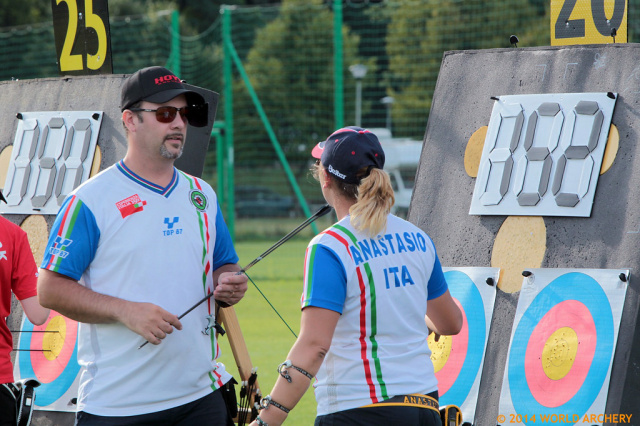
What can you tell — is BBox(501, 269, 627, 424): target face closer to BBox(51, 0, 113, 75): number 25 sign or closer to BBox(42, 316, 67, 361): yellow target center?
BBox(42, 316, 67, 361): yellow target center

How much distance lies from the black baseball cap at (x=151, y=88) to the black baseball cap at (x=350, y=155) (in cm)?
54

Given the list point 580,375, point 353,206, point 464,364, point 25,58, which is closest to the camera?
point 353,206

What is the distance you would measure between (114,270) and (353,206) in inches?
30.3

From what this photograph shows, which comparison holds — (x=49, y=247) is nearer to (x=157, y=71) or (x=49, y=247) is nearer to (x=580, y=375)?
(x=157, y=71)

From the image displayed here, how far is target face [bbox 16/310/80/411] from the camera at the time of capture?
174 inches

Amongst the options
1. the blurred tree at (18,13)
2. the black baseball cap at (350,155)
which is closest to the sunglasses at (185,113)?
the black baseball cap at (350,155)

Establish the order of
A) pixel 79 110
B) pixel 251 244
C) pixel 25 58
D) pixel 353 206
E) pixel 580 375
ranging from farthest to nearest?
pixel 25 58, pixel 251 244, pixel 79 110, pixel 580 375, pixel 353 206

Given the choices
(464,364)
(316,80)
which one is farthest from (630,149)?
(316,80)

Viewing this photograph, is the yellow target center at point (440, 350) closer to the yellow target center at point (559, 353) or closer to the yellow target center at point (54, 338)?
the yellow target center at point (559, 353)

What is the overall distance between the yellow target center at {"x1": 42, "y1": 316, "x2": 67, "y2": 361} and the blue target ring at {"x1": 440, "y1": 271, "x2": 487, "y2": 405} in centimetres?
209

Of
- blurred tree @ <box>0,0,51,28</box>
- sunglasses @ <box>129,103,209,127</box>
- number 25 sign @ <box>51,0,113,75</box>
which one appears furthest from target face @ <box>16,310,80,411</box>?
blurred tree @ <box>0,0,51,28</box>

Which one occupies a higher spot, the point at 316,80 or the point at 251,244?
the point at 316,80

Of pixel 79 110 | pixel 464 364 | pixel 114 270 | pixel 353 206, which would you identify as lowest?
pixel 464 364

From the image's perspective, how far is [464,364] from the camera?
378 cm
